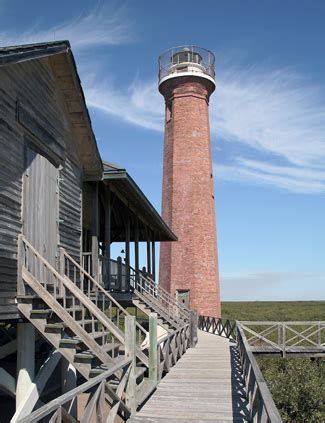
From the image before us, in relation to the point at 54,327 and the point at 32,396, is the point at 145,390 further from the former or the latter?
the point at 54,327

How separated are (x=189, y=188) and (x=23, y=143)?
21.5 m

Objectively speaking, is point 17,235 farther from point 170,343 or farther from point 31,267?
point 170,343

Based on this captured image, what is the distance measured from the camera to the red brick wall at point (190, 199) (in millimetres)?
29344

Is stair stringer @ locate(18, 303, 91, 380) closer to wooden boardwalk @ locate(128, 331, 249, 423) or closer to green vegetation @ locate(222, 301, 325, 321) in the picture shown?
wooden boardwalk @ locate(128, 331, 249, 423)

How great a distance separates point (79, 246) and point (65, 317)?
385cm

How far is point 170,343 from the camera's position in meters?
12.8

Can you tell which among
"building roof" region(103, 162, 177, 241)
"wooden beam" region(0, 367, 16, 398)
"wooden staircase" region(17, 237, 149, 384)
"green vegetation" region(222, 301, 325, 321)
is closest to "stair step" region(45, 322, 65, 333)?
"wooden staircase" region(17, 237, 149, 384)

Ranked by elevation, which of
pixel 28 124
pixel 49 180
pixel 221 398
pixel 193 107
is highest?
pixel 193 107

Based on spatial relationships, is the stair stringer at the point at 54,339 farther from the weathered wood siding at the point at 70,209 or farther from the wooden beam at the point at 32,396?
the weathered wood siding at the point at 70,209

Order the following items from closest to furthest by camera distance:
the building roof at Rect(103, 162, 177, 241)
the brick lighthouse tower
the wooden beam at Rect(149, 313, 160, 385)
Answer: the wooden beam at Rect(149, 313, 160, 385)
the building roof at Rect(103, 162, 177, 241)
the brick lighthouse tower

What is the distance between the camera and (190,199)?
1176 inches

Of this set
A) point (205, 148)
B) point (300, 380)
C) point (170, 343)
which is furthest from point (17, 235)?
point (205, 148)

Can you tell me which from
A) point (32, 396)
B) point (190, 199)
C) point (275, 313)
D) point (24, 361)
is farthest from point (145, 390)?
point (275, 313)

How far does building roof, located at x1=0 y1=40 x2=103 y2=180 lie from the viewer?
796 centimetres
